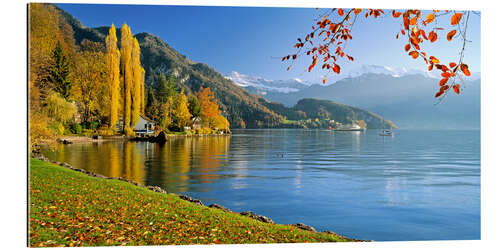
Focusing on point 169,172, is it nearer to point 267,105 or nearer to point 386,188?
point 386,188

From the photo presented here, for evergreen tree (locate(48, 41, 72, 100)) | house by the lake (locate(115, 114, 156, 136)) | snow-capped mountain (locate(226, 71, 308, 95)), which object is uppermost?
evergreen tree (locate(48, 41, 72, 100))

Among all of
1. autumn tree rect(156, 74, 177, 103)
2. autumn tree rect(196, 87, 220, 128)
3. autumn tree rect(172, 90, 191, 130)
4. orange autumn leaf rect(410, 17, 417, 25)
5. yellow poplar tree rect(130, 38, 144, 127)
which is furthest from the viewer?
autumn tree rect(196, 87, 220, 128)

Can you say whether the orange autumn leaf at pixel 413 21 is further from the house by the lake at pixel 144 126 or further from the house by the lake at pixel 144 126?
the house by the lake at pixel 144 126

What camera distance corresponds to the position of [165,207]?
6426 mm

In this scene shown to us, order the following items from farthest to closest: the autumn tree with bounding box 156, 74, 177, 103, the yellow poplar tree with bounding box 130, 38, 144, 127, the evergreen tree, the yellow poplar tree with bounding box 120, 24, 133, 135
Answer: the autumn tree with bounding box 156, 74, 177, 103 < the yellow poplar tree with bounding box 130, 38, 144, 127 < the yellow poplar tree with bounding box 120, 24, 133, 135 < the evergreen tree

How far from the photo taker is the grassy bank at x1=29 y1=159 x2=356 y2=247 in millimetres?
4977

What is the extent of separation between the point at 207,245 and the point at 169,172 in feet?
27.8

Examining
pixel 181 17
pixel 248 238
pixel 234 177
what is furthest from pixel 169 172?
pixel 248 238

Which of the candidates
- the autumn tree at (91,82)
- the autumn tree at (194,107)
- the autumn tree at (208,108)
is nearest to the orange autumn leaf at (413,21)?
the autumn tree at (91,82)

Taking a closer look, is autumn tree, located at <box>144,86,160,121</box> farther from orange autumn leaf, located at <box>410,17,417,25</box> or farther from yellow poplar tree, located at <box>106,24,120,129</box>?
orange autumn leaf, located at <box>410,17,417,25</box>

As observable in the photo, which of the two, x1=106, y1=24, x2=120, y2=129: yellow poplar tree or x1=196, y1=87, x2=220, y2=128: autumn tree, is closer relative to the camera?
x1=106, y1=24, x2=120, y2=129: yellow poplar tree

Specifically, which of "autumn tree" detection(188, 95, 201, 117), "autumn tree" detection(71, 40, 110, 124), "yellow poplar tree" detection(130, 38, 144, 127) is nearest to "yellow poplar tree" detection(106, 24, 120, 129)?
"autumn tree" detection(71, 40, 110, 124)

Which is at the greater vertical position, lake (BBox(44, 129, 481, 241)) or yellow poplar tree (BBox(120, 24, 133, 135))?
yellow poplar tree (BBox(120, 24, 133, 135))
